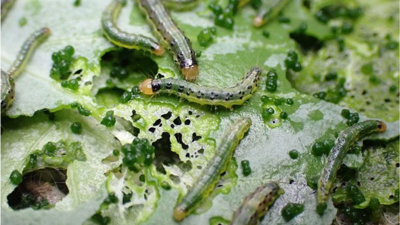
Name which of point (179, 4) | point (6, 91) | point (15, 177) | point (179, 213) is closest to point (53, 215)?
point (15, 177)

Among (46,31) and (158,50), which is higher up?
(158,50)

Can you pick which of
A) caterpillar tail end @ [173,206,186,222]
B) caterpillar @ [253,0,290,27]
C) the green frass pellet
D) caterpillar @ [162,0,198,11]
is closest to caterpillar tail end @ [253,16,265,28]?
caterpillar @ [253,0,290,27]

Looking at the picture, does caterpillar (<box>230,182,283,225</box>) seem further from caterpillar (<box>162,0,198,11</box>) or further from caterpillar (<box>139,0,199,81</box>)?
caterpillar (<box>162,0,198,11</box>)

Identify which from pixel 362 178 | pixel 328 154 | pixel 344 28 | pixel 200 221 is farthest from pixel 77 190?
pixel 344 28

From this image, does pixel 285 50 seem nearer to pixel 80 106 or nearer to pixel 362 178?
pixel 362 178

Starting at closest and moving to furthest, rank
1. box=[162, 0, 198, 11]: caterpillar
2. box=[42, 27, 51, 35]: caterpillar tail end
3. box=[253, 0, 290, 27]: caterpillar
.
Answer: box=[42, 27, 51, 35]: caterpillar tail end
box=[162, 0, 198, 11]: caterpillar
box=[253, 0, 290, 27]: caterpillar

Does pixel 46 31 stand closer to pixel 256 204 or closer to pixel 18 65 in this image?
pixel 18 65

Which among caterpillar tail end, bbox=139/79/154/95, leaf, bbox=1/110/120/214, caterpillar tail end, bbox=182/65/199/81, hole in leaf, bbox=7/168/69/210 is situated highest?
caterpillar tail end, bbox=182/65/199/81

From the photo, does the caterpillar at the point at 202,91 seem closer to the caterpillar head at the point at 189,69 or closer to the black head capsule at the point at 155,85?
the black head capsule at the point at 155,85
